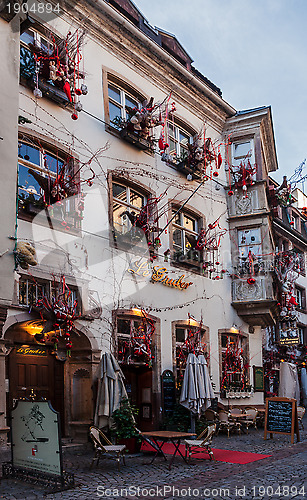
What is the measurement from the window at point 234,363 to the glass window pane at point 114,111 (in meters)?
7.69

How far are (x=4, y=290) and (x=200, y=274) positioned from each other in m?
8.98

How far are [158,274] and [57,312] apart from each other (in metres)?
4.54

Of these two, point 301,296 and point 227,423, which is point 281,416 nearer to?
point 227,423

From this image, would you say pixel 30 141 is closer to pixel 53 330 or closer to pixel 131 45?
pixel 53 330

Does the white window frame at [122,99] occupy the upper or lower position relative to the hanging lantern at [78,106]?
upper

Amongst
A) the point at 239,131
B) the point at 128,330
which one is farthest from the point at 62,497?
the point at 239,131

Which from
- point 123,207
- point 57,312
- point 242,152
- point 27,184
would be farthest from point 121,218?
point 242,152

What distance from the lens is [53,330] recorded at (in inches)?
428

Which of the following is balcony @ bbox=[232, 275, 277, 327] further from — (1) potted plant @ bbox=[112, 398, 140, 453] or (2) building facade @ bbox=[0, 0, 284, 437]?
(1) potted plant @ bbox=[112, 398, 140, 453]

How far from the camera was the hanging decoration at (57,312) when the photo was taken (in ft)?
35.2

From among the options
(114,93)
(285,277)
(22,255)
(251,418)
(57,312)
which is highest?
(114,93)

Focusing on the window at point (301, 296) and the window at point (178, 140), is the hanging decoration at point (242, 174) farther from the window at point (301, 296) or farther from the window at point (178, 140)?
the window at point (301, 296)

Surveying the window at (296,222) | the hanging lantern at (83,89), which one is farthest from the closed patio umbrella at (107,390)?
the window at (296,222)

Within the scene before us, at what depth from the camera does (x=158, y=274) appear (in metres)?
14.7
